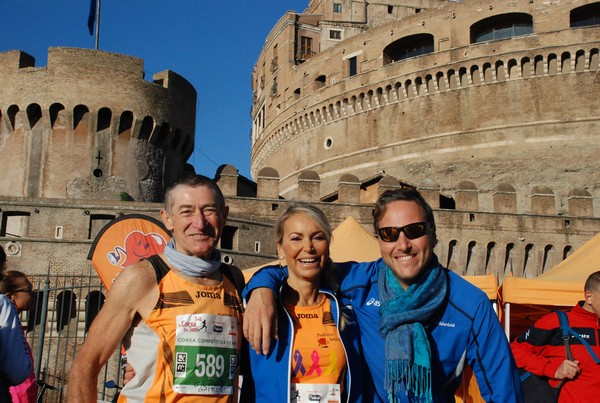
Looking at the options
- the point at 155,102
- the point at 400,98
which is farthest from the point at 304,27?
the point at 155,102

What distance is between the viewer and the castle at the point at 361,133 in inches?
709

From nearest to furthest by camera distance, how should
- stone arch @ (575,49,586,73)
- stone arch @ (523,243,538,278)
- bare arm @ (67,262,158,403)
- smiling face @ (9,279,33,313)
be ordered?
bare arm @ (67,262,158,403) → smiling face @ (9,279,33,313) → stone arch @ (523,243,538,278) → stone arch @ (575,49,586,73)

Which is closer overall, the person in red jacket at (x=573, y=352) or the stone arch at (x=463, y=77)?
the person in red jacket at (x=573, y=352)

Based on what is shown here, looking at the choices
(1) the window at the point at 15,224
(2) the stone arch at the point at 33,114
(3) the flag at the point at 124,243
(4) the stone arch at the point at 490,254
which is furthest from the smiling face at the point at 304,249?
(4) the stone arch at the point at 490,254

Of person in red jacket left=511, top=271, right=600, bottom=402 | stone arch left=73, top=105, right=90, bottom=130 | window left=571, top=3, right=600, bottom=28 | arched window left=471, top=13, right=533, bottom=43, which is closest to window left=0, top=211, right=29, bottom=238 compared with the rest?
stone arch left=73, top=105, right=90, bottom=130

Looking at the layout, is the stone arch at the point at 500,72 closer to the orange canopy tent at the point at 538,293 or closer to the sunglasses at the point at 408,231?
the orange canopy tent at the point at 538,293

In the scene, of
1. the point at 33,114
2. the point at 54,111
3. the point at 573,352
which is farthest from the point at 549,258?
the point at 573,352

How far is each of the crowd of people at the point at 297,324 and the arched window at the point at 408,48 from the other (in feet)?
91.0

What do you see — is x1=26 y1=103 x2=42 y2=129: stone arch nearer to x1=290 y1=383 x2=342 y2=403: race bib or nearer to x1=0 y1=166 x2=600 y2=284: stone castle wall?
x1=0 y1=166 x2=600 y2=284: stone castle wall

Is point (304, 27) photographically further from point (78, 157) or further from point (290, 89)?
point (78, 157)

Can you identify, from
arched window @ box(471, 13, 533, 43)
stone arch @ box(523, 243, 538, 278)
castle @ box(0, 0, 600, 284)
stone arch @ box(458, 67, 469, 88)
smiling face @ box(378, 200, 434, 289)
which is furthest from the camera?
arched window @ box(471, 13, 533, 43)

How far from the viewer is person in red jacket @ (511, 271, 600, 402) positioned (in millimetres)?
3596

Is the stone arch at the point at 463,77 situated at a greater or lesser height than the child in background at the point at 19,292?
greater

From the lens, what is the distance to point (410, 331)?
2338 millimetres
